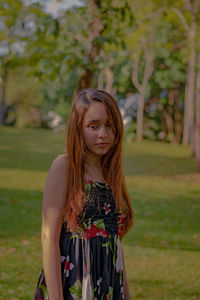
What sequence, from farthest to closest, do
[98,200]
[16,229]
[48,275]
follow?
[16,229]
[98,200]
[48,275]

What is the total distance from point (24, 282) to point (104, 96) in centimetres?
370

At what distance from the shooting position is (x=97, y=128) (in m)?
2.19

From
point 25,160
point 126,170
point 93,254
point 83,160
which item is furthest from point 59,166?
point 25,160

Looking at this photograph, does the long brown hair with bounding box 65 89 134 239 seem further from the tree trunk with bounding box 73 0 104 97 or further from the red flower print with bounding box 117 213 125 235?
Result: the tree trunk with bounding box 73 0 104 97

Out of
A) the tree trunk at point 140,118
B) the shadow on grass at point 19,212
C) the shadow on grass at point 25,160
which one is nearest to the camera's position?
the shadow on grass at point 19,212

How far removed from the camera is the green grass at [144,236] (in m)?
5.52

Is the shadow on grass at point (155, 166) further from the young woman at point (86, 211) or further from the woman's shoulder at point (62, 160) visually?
the woman's shoulder at point (62, 160)

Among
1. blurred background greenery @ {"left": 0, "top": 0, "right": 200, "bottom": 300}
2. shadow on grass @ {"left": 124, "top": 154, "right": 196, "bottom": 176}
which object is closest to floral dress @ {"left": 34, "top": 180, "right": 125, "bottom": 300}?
blurred background greenery @ {"left": 0, "top": 0, "right": 200, "bottom": 300}

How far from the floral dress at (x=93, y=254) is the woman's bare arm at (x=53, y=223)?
2.7 inches

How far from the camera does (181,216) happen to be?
9.95 m

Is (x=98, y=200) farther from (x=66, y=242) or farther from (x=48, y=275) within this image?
(x=48, y=275)

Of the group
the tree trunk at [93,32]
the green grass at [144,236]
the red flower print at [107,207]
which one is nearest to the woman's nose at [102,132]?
the red flower print at [107,207]

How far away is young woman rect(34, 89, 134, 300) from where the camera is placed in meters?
2.07

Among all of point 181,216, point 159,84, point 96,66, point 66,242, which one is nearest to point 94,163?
point 66,242
